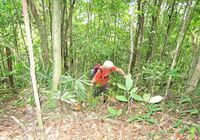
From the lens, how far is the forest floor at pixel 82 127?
3875 millimetres

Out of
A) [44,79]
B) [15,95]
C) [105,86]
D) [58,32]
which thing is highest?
[58,32]

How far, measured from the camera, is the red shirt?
5.26 metres

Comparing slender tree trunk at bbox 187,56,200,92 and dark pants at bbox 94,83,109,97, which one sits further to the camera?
dark pants at bbox 94,83,109,97

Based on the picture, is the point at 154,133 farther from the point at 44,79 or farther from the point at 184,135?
the point at 44,79

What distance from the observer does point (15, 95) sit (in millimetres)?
6180

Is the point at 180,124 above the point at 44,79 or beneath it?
beneath

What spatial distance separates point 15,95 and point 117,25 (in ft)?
13.9

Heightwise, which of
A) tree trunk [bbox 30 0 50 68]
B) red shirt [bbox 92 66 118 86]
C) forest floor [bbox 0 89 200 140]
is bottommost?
forest floor [bbox 0 89 200 140]

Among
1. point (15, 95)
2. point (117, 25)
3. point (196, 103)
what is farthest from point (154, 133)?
point (117, 25)

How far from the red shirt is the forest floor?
0.86 meters

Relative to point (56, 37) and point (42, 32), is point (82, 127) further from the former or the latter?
point (42, 32)

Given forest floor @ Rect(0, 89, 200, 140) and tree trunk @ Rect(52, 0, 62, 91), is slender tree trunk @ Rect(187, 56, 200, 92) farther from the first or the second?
tree trunk @ Rect(52, 0, 62, 91)

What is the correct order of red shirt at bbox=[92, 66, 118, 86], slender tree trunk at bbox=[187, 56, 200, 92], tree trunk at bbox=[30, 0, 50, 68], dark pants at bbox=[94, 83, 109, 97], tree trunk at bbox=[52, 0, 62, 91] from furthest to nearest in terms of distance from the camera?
dark pants at bbox=[94, 83, 109, 97] < red shirt at bbox=[92, 66, 118, 86] < slender tree trunk at bbox=[187, 56, 200, 92] < tree trunk at bbox=[30, 0, 50, 68] < tree trunk at bbox=[52, 0, 62, 91]

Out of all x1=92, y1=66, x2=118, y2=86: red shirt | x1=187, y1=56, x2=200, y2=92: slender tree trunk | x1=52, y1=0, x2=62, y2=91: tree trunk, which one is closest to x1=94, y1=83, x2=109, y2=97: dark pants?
x1=92, y1=66, x2=118, y2=86: red shirt
